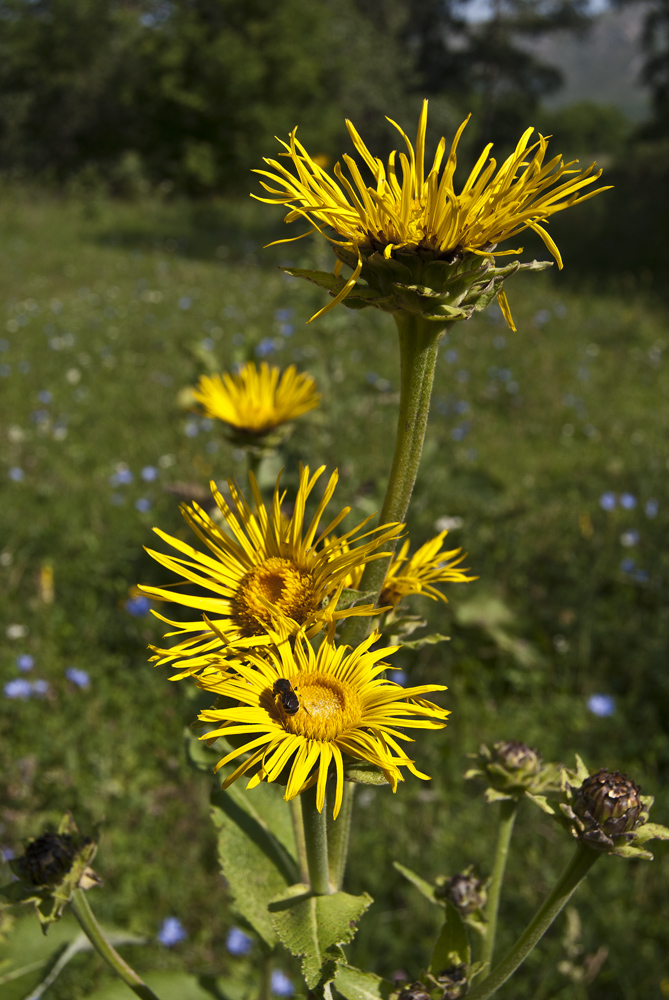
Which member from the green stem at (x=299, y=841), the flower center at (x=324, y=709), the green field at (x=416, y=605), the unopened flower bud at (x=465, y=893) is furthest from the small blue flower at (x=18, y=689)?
the flower center at (x=324, y=709)

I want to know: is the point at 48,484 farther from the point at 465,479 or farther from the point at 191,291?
the point at 191,291

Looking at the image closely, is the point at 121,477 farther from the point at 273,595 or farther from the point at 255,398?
the point at 273,595

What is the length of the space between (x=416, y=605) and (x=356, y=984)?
236 cm

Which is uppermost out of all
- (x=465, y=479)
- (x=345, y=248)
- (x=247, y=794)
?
(x=345, y=248)

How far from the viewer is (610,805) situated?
943 millimetres

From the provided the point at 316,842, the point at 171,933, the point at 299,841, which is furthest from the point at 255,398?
the point at 171,933

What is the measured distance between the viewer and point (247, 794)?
133cm

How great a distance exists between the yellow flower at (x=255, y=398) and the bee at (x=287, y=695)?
43.3 inches

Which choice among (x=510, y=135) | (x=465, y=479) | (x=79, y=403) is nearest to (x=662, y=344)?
(x=465, y=479)

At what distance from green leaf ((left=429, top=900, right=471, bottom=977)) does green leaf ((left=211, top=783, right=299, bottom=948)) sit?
25 cm

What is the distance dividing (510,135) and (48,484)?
110ft

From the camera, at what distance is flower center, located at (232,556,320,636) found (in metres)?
0.90

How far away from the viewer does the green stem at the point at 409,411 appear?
0.82 meters

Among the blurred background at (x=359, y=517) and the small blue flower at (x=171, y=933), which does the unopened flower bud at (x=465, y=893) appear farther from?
the small blue flower at (x=171, y=933)
